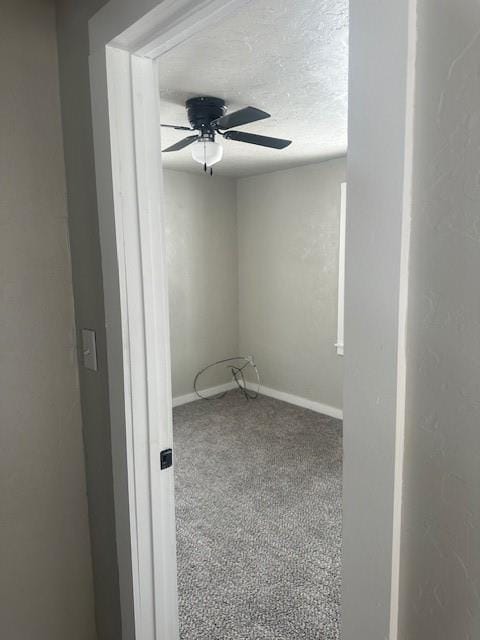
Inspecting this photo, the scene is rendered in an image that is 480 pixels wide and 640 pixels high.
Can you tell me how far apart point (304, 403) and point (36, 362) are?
130 inches

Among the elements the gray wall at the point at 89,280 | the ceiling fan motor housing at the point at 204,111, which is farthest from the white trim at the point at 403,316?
the ceiling fan motor housing at the point at 204,111

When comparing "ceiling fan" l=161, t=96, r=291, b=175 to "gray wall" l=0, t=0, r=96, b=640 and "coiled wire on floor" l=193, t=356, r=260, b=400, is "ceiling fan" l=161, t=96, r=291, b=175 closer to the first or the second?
"gray wall" l=0, t=0, r=96, b=640

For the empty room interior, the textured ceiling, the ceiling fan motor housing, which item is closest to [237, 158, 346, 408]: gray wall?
the empty room interior

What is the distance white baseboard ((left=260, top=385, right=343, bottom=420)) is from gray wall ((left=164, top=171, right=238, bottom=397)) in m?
0.54

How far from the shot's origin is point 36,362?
4.18 ft

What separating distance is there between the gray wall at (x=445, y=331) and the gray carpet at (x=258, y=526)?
1.50m

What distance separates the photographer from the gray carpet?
181 cm

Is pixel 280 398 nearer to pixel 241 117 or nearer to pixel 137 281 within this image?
pixel 241 117

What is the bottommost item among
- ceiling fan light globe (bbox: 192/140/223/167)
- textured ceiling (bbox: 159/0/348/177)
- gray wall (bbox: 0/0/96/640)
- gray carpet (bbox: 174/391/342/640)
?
gray carpet (bbox: 174/391/342/640)

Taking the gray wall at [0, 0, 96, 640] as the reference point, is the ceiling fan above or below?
above

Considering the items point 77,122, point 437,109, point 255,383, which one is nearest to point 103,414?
point 77,122

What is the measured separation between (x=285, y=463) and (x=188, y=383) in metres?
1.61

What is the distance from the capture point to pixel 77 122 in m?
1.21

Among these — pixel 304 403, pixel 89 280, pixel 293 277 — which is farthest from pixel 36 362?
pixel 304 403
